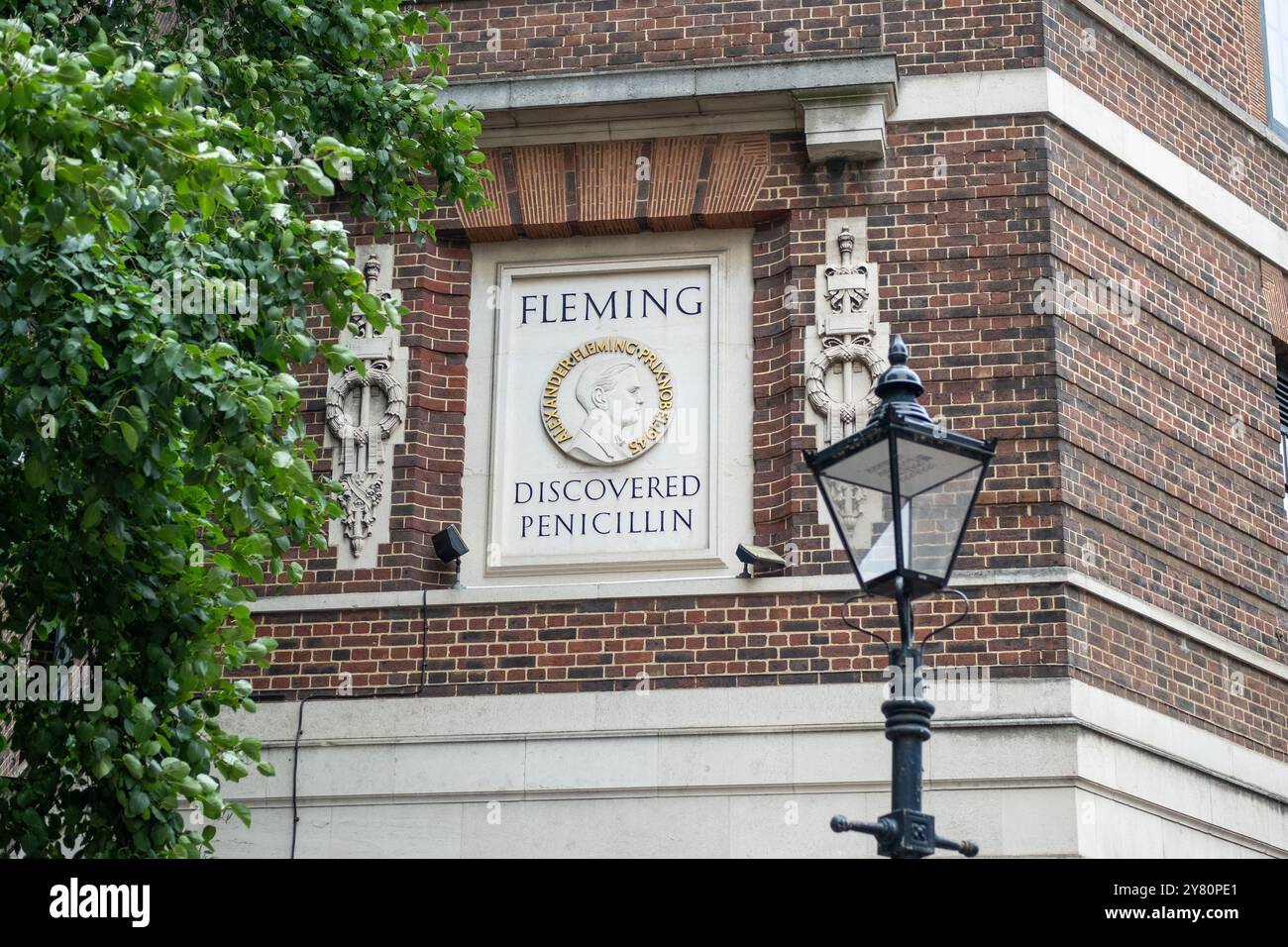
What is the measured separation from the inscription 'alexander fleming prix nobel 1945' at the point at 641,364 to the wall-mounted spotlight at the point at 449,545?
954 mm

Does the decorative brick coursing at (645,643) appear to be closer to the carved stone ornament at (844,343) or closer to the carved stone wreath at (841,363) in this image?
the carved stone ornament at (844,343)

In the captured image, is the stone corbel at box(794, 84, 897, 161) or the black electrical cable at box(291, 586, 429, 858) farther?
the stone corbel at box(794, 84, 897, 161)

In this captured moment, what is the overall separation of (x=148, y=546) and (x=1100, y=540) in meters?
6.12

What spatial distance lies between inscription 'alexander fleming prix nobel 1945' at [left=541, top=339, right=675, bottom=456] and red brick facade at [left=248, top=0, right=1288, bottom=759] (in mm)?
612

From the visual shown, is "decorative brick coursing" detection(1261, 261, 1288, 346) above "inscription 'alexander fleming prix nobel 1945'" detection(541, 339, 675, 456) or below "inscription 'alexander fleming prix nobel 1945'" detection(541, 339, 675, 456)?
above

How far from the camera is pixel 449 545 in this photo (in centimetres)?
1307

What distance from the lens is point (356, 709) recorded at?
42.1ft

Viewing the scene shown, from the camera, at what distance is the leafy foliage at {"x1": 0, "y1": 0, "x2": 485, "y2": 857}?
8945 mm

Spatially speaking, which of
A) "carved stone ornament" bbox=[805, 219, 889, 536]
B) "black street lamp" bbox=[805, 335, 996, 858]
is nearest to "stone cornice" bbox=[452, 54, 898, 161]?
"carved stone ornament" bbox=[805, 219, 889, 536]

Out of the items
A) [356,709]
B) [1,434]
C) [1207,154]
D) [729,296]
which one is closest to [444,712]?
[356,709]

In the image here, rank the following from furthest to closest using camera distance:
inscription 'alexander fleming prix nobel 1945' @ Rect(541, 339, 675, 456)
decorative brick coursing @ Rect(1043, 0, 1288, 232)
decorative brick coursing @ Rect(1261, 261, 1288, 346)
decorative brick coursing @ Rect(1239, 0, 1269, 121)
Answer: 1. decorative brick coursing @ Rect(1239, 0, 1269, 121)
2. decorative brick coursing @ Rect(1261, 261, 1288, 346)
3. decorative brick coursing @ Rect(1043, 0, 1288, 232)
4. inscription 'alexander fleming prix nobel 1945' @ Rect(541, 339, 675, 456)

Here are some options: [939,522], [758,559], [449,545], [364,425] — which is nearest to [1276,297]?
[758,559]

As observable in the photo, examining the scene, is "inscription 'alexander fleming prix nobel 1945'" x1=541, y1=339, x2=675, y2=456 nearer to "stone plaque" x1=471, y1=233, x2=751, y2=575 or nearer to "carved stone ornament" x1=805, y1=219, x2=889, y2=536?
"stone plaque" x1=471, y1=233, x2=751, y2=575

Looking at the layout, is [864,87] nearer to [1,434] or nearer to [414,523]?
[414,523]
